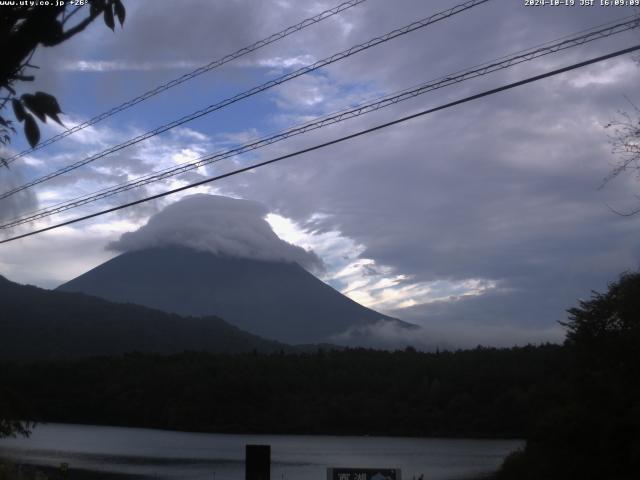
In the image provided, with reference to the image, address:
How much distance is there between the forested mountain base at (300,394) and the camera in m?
89.9

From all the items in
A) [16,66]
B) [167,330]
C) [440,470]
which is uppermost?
[167,330]

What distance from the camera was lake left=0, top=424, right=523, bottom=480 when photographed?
4638 cm

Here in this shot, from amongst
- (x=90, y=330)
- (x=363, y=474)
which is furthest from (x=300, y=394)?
(x=363, y=474)

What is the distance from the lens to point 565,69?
8266mm

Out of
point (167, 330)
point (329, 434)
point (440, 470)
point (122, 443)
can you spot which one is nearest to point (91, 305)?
point (167, 330)

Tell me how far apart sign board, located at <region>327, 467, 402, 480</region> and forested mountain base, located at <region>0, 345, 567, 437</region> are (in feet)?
269

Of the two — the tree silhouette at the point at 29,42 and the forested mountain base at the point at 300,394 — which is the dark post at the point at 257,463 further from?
the forested mountain base at the point at 300,394

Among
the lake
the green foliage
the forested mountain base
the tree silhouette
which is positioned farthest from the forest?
the tree silhouette

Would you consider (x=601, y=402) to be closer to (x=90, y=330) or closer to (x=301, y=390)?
(x=301, y=390)

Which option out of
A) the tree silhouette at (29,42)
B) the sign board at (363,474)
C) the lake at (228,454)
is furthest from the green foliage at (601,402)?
the lake at (228,454)

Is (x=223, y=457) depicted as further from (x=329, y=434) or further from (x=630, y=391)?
(x=630, y=391)

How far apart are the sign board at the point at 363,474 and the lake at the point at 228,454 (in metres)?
31.7

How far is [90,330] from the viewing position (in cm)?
15325

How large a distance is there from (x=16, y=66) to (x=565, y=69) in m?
6.43
